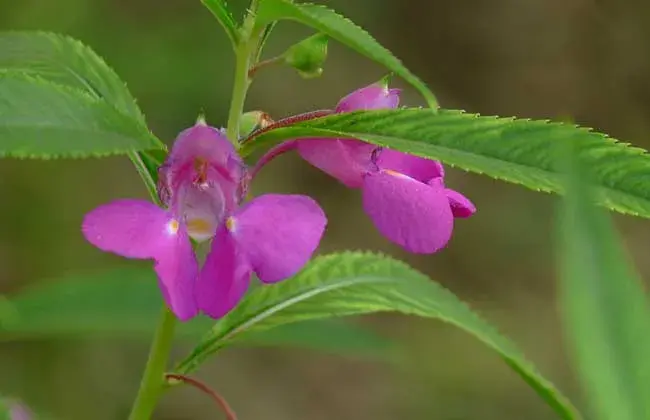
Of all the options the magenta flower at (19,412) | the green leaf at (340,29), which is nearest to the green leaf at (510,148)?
the green leaf at (340,29)

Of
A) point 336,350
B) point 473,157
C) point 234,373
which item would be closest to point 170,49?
point 234,373

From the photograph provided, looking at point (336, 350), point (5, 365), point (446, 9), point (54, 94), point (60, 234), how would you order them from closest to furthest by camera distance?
point (54, 94)
point (336, 350)
point (5, 365)
point (60, 234)
point (446, 9)

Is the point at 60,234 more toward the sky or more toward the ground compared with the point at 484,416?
more toward the ground

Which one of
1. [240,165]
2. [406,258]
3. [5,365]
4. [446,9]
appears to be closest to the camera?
[240,165]

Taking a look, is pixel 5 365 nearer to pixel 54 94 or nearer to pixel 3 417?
pixel 3 417

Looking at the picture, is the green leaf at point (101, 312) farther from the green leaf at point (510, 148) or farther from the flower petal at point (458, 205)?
the green leaf at point (510, 148)

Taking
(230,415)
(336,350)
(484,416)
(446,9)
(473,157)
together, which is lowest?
(230,415)

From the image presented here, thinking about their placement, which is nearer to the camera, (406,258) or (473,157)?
(473,157)
